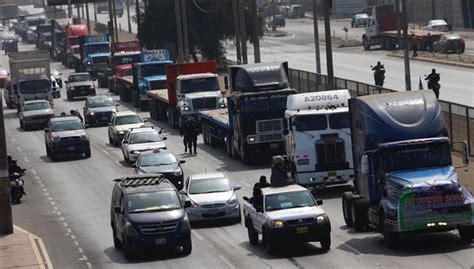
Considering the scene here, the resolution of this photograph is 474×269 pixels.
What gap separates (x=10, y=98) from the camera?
94.8 meters

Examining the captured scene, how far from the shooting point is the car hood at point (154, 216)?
1336 inches

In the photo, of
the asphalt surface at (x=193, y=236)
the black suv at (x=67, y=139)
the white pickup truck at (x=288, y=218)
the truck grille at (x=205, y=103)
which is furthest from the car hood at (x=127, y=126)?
the white pickup truck at (x=288, y=218)

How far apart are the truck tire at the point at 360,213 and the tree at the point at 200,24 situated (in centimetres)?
8017

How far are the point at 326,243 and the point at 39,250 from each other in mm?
8293

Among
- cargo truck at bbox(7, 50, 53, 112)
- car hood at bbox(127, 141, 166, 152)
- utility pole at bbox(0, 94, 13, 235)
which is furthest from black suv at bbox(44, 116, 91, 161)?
cargo truck at bbox(7, 50, 53, 112)

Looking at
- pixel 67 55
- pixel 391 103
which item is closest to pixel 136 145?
pixel 391 103

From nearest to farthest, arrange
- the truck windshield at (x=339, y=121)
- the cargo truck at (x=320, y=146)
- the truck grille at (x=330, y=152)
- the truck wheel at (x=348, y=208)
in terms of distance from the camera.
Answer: the truck wheel at (x=348, y=208) → the cargo truck at (x=320, y=146) → the truck grille at (x=330, y=152) → the truck windshield at (x=339, y=121)

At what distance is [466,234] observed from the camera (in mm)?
32625

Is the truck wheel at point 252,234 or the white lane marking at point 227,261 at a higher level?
the truck wheel at point 252,234

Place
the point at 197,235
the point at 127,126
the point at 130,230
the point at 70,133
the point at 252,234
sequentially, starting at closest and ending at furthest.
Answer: the point at 130,230
the point at 252,234
the point at 197,235
the point at 70,133
the point at 127,126

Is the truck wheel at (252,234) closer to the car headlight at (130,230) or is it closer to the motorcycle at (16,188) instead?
the car headlight at (130,230)

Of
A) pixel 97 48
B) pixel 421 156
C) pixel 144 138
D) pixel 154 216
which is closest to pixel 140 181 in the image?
pixel 154 216

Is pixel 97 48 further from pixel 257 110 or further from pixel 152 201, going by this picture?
pixel 152 201

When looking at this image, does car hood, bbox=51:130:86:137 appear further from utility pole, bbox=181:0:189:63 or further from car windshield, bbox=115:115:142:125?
utility pole, bbox=181:0:189:63
